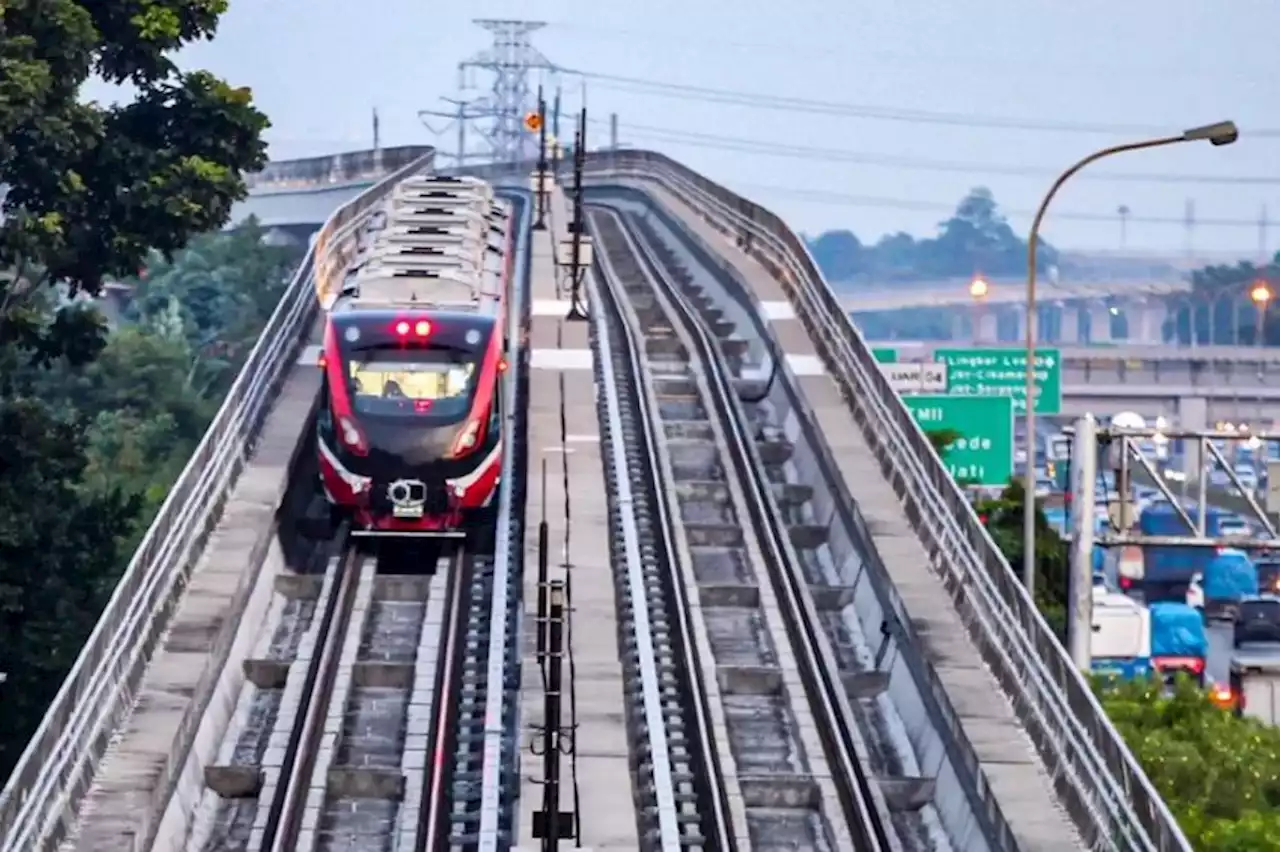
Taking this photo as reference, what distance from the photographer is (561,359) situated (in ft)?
123

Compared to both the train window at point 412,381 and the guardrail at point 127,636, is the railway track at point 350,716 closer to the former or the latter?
the guardrail at point 127,636

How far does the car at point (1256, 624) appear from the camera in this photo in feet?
179

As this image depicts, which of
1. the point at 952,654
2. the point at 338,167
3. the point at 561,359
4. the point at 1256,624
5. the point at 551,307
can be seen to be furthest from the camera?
the point at 338,167

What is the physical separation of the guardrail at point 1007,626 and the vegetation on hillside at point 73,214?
9604mm

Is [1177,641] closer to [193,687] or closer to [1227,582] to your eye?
[1227,582]

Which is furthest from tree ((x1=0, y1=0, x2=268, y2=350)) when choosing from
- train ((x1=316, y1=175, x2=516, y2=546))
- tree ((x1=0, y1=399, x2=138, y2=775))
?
train ((x1=316, y1=175, x2=516, y2=546))

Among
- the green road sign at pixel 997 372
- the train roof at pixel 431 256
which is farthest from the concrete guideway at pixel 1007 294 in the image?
the train roof at pixel 431 256

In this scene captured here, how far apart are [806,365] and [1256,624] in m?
22.7

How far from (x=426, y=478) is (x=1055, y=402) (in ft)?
73.4

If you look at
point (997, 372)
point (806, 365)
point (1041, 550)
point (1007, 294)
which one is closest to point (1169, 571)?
point (997, 372)

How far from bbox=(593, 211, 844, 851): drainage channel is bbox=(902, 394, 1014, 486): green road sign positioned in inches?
185

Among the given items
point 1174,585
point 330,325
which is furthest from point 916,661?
point 1174,585

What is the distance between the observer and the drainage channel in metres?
22.1

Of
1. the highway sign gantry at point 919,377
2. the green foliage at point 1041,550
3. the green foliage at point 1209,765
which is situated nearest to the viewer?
the green foliage at point 1209,765
